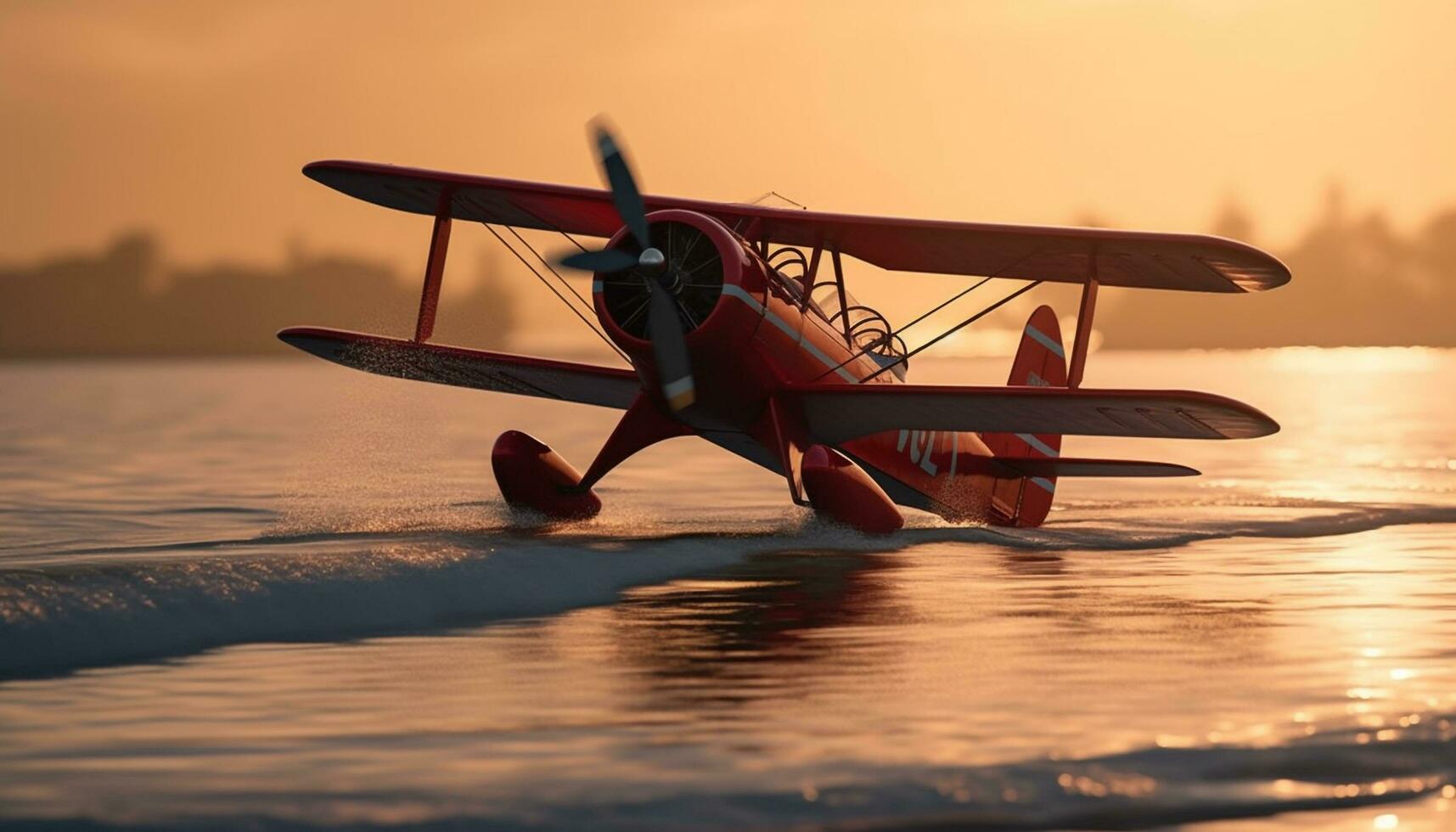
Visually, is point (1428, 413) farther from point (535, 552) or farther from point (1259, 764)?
point (1259, 764)

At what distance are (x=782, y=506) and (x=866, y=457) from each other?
153 inches

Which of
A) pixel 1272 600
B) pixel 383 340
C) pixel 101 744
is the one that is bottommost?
pixel 101 744

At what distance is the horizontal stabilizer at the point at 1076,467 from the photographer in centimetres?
1727

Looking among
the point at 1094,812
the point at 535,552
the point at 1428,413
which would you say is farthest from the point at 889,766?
the point at 1428,413

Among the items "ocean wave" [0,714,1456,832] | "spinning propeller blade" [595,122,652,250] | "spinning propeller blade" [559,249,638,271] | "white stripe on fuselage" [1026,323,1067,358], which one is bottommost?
"ocean wave" [0,714,1456,832]

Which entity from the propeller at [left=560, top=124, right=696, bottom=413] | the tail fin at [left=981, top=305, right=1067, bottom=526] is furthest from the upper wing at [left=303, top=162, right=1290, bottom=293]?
the tail fin at [left=981, top=305, right=1067, bottom=526]

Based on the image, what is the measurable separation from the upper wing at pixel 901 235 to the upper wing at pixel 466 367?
135 centimetres

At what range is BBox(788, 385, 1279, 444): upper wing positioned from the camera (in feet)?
47.1

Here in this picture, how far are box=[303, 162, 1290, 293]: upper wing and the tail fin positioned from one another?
264 centimetres

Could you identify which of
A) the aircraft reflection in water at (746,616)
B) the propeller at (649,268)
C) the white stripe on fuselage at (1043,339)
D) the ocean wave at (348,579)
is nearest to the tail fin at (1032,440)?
the white stripe on fuselage at (1043,339)

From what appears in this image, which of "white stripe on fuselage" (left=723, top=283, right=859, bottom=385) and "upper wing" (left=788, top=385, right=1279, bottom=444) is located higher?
"white stripe on fuselage" (left=723, top=283, right=859, bottom=385)

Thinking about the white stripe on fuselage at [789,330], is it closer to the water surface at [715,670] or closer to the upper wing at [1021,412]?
the upper wing at [1021,412]

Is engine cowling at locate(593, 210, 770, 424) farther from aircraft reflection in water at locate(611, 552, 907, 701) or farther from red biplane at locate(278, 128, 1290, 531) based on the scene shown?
aircraft reflection in water at locate(611, 552, 907, 701)

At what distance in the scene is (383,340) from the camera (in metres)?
17.3
